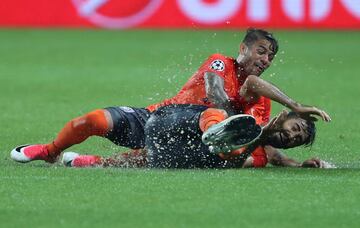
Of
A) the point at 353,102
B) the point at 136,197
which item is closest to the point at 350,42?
the point at 353,102

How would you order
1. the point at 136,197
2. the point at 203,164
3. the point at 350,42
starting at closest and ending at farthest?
the point at 136,197 < the point at 203,164 < the point at 350,42

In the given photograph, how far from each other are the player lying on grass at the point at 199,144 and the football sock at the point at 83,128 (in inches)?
4.5

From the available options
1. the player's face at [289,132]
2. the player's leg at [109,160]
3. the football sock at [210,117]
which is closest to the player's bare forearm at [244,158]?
the player's face at [289,132]

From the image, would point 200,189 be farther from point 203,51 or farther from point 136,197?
point 203,51

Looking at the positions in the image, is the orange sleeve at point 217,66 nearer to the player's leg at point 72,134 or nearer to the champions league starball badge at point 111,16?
the player's leg at point 72,134

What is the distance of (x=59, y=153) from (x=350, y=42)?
12600mm

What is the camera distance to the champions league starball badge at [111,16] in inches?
844

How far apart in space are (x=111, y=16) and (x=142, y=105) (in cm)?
925

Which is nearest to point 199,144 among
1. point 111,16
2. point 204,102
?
point 204,102

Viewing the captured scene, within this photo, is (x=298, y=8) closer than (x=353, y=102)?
No

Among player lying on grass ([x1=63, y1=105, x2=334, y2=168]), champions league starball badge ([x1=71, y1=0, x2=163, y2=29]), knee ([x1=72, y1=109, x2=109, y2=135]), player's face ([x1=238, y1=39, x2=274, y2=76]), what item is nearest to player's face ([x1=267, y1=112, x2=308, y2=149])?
player lying on grass ([x1=63, y1=105, x2=334, y2=168])

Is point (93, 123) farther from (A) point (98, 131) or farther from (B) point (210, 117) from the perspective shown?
(B) point (210, 117)

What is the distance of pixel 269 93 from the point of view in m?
8.30

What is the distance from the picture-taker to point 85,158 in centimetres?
877
